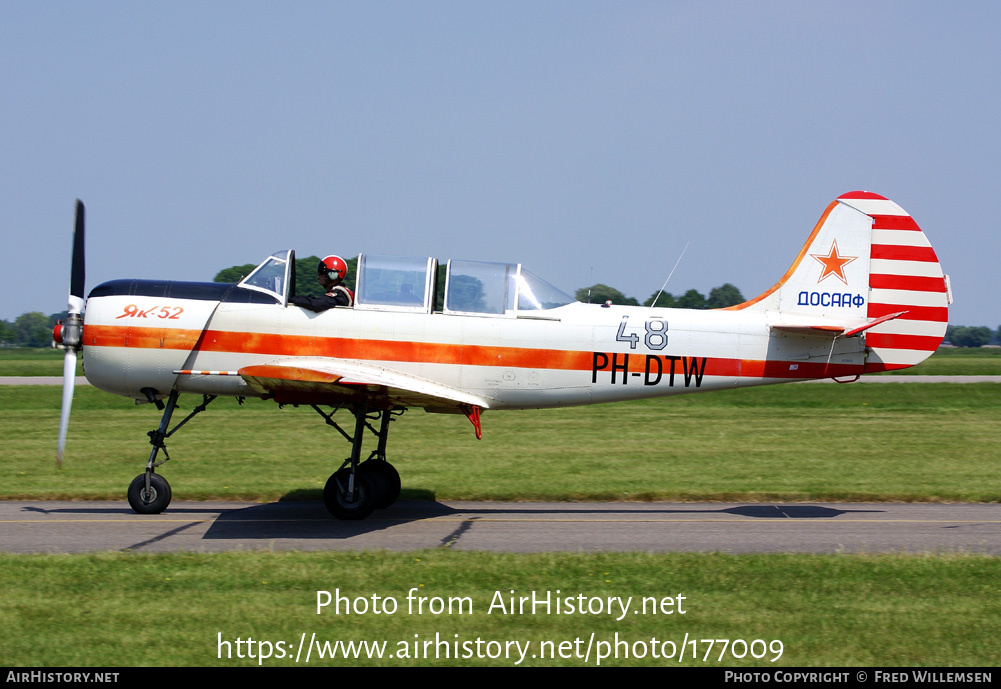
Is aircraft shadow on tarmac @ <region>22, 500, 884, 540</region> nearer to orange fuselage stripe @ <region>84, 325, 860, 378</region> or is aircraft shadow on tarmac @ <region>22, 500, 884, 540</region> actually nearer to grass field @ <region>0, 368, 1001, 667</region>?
grass field @ <region>0, 368, 1001, 667</region>

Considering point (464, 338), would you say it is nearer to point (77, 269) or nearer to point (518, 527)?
point (518, 527)

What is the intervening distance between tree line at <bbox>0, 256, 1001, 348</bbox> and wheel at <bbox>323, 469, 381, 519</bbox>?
91.2 inches

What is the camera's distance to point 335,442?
17484 mm

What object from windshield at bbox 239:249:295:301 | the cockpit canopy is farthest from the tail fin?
windshield at bbox 239:249:295:301

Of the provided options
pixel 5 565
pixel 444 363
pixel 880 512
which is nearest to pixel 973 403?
pixel 880 512

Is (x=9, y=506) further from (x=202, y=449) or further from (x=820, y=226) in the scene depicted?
(x=820, y=226)

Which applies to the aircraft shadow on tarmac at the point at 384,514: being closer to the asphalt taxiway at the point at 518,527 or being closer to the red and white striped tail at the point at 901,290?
the asphalt taxiway at the point at 518,527

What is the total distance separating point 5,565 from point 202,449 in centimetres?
839

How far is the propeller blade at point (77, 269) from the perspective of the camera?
1078 centimetres

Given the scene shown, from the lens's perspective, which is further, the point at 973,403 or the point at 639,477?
the point at 973,403

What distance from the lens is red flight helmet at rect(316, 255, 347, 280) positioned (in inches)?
427

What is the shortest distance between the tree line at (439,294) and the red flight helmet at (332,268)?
125mm

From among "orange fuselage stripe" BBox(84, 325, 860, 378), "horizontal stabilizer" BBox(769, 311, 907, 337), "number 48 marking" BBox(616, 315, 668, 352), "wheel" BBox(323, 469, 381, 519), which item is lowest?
"wheel" BBox(323, 469, 381, 519)

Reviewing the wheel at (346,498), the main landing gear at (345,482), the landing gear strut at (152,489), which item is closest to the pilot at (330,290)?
the main landing gear at (345,482)
